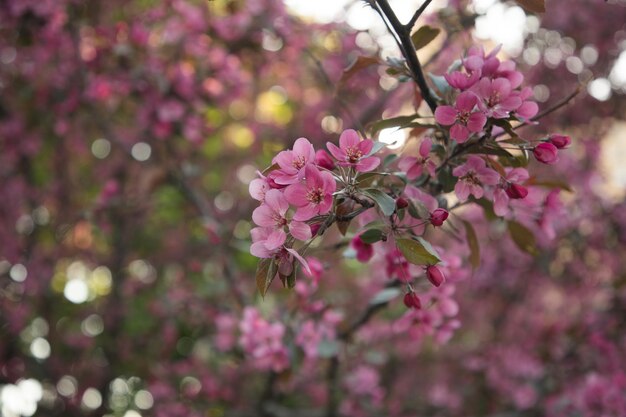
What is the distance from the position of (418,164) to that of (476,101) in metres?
0.21

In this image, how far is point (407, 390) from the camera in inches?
184

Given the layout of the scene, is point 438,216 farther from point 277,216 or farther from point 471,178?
point 277,216

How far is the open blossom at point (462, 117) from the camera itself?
1126 millimetres

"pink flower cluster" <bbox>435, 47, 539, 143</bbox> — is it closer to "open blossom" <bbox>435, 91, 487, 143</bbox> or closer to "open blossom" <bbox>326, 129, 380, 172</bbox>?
"open blossom" <bbox>435, 91, 487, 143</bbox>

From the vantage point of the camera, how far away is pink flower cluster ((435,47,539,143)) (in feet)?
3.70

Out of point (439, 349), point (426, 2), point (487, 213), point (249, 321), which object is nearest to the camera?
point (426, 2)

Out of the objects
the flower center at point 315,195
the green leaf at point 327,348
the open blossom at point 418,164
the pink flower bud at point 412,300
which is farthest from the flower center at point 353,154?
the green leaf at point 327,348

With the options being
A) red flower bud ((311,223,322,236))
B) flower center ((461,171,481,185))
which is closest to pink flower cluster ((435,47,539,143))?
flower center ((461,171,481,185))

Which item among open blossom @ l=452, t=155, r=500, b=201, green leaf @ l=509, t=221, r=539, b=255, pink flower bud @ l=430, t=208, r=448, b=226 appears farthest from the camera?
green leaf @ l=509, t=221, r=539, b=255

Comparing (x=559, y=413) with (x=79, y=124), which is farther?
(x=79, y=124)

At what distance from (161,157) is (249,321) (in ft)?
4.93

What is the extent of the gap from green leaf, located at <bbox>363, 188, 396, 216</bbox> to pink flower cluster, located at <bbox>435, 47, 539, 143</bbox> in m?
0.21

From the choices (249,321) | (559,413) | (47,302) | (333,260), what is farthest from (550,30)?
(47,302)

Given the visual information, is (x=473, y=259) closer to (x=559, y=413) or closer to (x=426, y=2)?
(x=426, y=2)
